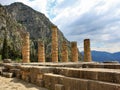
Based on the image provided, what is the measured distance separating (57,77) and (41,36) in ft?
420

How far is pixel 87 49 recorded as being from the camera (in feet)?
99.1

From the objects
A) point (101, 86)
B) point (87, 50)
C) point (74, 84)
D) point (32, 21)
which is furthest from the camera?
point (32, 21)

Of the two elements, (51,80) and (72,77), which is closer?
(72,77)

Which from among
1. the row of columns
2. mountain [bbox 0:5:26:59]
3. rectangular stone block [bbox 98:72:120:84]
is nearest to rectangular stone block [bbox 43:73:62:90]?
rectangular stone block [bbox 98:72:120:84]

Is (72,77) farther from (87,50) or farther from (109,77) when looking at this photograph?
(87,50)

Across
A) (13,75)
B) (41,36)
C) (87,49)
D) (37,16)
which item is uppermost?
(37,16)

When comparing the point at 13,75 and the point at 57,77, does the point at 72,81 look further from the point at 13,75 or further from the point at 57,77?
the point at 13,75

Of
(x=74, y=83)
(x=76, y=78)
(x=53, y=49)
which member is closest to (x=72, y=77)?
(x=76, y=78)

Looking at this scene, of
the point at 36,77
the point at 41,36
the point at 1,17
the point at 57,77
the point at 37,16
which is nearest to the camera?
the point at 57,77

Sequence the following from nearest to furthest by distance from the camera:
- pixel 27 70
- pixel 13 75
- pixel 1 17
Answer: pixel 27 70 → pixel 13 75 → pixel 1 17

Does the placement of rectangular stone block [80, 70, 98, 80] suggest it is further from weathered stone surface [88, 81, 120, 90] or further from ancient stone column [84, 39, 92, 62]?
ancient stone column [84, 39, 92, 62]

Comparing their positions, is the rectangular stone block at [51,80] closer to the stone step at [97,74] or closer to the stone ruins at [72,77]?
the stone ruins at [72,77]

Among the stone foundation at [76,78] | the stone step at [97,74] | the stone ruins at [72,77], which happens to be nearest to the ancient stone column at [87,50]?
the stone ruins at [72,77]

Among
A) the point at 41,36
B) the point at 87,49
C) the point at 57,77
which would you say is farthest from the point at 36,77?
the point at 41,36
